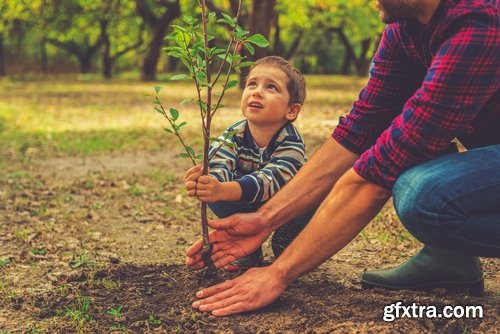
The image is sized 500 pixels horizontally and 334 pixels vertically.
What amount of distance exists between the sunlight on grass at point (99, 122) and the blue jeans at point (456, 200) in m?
6.18

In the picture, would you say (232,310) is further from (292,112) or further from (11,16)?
(11,16)

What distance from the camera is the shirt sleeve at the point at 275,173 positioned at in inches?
127

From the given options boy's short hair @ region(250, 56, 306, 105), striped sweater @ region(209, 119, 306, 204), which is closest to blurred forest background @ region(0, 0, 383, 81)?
boy's short hair @ region(250, 56, 306, 105)

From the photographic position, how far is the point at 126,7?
30.8 meters

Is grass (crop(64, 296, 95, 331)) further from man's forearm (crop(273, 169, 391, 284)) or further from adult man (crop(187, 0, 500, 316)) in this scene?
man's forearm (crop(273, 169, 391, 284))

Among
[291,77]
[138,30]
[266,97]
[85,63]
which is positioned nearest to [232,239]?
[266,97]

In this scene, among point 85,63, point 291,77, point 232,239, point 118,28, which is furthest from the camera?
point 85,63

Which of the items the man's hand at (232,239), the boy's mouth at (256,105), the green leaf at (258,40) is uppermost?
the green leaf at (258,40)

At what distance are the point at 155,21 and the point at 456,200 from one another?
26.7 meters

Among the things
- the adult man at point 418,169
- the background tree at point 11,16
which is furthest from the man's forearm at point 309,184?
the background tree at point 11,16

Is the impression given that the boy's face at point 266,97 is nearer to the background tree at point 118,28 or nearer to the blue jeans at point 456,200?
the blue jeans at point 456,200

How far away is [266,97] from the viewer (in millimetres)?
3410

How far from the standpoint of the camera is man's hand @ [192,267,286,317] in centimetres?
284

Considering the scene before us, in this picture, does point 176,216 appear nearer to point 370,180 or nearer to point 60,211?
point 60,211
